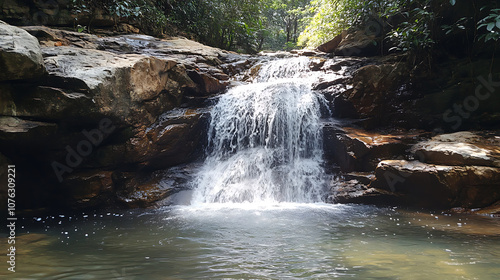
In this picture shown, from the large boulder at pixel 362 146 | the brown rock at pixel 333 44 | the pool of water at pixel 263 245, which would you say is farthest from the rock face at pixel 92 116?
the brown rock at pixel 333 44

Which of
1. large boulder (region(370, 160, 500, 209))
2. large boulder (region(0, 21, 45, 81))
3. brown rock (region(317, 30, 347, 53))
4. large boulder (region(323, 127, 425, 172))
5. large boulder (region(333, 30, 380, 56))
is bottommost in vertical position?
large boulder (region(370, 160, 500, 209))

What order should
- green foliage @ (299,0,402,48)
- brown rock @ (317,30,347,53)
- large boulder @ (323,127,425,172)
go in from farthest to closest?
brown rock @ (317,30,347,53) < green foliage @ (299,0,402,48) < large boulder @ (323,127,425,172)

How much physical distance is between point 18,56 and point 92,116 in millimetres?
1588

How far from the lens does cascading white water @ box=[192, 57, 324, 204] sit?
6988 mm

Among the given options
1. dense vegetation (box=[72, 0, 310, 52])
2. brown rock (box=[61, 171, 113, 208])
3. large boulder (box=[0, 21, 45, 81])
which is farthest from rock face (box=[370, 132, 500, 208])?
dense vegetation (box=[72, 0, 310, 52])

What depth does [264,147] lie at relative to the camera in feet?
25.9

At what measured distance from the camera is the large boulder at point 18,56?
188 inches

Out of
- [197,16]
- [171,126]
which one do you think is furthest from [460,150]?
[197,16]

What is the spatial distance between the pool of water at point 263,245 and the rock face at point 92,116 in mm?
1151

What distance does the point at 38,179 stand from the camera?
258 inches

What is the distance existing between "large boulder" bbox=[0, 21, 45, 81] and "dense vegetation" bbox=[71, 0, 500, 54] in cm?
480

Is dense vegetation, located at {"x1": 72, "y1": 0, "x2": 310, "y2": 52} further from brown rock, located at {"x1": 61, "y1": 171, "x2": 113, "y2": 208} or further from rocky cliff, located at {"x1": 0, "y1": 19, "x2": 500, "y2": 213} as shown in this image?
brown rock, located at {"x1": 61, "y1": 171, "x2": 113, "y2": 208}

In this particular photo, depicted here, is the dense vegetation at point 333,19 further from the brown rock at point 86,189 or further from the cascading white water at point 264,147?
the brown rock at point 86,189

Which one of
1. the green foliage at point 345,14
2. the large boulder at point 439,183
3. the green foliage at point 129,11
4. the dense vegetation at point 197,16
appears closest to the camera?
the large boulder at point 439,183
